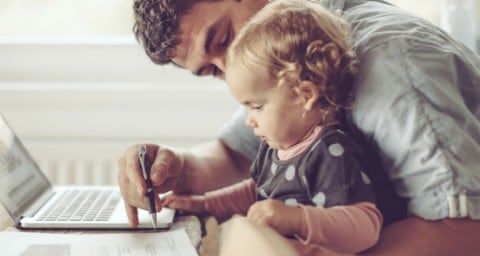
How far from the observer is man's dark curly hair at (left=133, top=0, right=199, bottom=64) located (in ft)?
4.02

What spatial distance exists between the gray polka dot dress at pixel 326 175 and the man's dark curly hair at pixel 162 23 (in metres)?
0.27

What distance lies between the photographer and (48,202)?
1.36 meters

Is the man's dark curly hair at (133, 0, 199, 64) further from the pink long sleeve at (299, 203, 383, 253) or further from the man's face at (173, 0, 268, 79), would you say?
the pink long sleeve at (299, 203, 383, 253)

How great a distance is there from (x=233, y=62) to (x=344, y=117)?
16 cm

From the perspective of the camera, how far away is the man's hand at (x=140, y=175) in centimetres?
120

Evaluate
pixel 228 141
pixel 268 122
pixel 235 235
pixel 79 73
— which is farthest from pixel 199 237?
pixel 79 73

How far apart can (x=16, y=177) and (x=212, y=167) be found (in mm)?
345

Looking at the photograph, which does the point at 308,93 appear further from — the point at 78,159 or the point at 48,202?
the point at 78,159

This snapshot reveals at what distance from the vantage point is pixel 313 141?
1.04 m

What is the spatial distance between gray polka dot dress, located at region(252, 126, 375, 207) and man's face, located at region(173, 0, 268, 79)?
227 millimetres

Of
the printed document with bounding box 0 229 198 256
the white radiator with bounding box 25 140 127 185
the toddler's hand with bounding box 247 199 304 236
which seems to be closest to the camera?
the toddler's hand with bounding box 247 199 304 236

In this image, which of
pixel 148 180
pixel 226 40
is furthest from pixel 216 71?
pixel 148 180

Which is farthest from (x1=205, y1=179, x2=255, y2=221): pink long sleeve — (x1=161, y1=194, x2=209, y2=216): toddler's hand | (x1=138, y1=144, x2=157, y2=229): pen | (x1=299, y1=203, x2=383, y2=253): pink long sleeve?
(x1=299, y1=203, x2=383, y2=253): pink long sleeve

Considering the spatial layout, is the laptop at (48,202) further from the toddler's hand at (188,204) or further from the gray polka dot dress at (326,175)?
the gray polka dot dress at (326,175)
